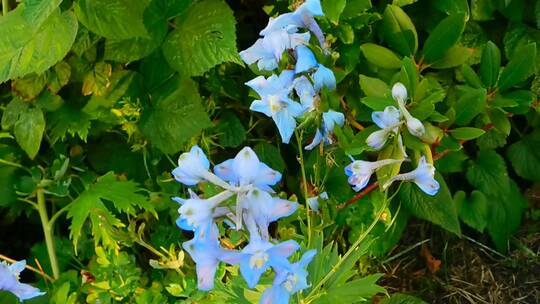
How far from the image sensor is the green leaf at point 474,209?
1796 mm

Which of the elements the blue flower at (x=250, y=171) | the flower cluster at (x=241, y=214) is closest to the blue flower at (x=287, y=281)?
the flower cluster at (x=241, y=214)

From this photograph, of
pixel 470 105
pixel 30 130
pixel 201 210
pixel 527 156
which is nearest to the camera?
pixel 201 210

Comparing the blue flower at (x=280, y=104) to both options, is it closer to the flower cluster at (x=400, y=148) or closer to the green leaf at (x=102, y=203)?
the flower cluster at (x=400, y=148)

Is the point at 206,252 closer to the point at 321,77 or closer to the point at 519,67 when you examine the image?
the point at 321,77

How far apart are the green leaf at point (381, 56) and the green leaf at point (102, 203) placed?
53 cm

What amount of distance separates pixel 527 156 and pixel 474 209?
181mm

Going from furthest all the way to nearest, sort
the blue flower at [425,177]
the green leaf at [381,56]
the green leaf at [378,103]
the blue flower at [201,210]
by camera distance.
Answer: the green leaf at [381,56], the green leaf at [378,103], the blue flower at [425,177], the blue flower at [201,210]

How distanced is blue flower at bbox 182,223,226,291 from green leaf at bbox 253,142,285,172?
772 millimetres

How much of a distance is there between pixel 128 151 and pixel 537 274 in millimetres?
976

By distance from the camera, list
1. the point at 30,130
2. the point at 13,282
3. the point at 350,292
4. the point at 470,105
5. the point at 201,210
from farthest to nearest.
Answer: the point at 30,130 → the point at 470,105 → the point at 13,282 → the point at 350,292 → the point at 201,210

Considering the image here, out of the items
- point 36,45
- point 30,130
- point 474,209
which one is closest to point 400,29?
point 474,209

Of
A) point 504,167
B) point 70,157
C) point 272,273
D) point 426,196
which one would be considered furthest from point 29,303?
point 504,167

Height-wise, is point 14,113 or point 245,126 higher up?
point 14,113

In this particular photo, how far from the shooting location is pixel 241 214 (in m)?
0.99
